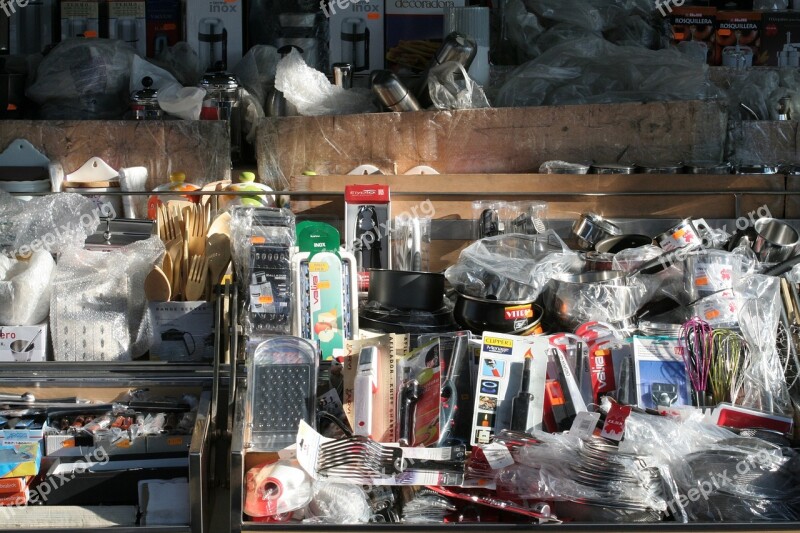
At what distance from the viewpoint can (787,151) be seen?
3.96 m

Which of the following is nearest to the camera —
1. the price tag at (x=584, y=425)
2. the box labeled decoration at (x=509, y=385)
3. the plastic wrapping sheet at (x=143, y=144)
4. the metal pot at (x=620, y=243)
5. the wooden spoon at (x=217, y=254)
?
the price tag at (x=584, y=425)

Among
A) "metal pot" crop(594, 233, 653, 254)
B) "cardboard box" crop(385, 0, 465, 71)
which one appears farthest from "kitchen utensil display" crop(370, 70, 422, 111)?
"metal pot" crop(594, 233, 653, 254)

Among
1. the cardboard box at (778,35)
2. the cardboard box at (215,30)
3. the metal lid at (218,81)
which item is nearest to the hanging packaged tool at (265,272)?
the metal lid at (218,81)

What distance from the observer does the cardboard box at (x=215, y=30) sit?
4.96 m

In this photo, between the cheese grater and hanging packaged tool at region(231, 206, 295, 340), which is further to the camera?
hanging packaged tool at region(231, 206, 295, 340)

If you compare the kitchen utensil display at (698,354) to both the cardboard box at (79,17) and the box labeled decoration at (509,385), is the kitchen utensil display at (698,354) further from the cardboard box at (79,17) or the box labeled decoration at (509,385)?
the cardboard box at (79,17)

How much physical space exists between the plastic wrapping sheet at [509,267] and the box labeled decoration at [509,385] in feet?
0.85

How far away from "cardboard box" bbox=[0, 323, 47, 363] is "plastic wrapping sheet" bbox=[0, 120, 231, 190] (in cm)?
120

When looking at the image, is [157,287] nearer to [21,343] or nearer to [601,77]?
[21,343]

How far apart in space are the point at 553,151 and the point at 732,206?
2.46ft

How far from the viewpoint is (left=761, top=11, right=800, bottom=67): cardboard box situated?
200 inches

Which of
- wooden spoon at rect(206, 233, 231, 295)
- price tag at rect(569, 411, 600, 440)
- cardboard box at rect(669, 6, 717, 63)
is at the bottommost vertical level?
price tag at rect(569, 411, 600, 440)

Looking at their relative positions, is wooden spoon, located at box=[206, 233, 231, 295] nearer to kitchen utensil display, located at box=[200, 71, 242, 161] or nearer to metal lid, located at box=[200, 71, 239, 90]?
kitchen utensil display, located at box=[200, 71, 242, 161]

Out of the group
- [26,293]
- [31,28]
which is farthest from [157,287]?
[31,28]
